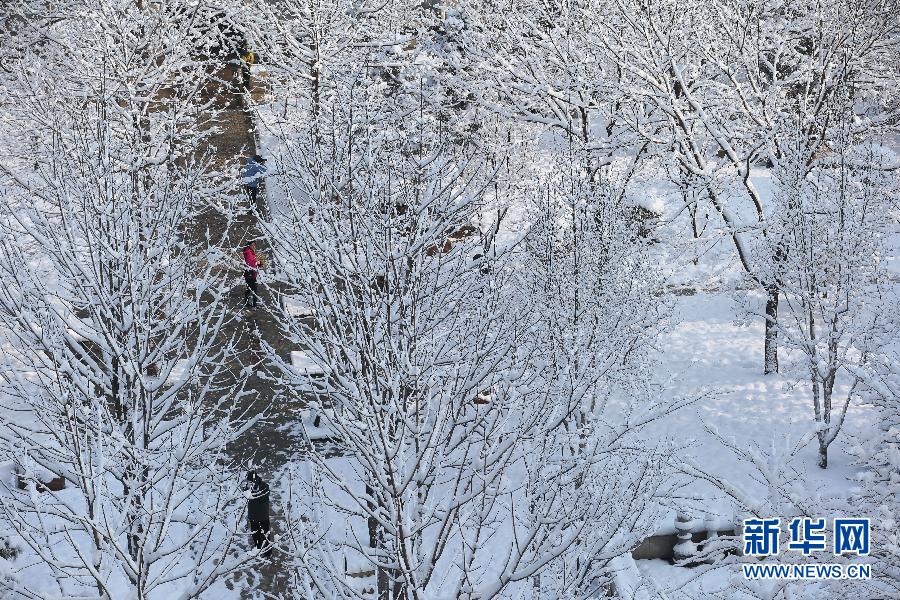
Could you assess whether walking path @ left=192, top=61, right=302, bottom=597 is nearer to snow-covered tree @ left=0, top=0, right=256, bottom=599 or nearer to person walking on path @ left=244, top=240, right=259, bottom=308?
person walking on path @ left=244, top=240, right=259, bottom=308

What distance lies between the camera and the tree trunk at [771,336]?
21.6m

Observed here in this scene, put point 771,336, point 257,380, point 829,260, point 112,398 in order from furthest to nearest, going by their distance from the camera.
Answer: point 771,336, point 257,380, point 829,260, point 112,398

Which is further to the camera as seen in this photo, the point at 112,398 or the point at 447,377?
the point at 112,398

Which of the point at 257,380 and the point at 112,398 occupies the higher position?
the point at 112,398

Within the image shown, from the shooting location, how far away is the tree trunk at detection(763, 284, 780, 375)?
21562mm

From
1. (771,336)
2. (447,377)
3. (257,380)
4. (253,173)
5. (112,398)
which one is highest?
(253,173)

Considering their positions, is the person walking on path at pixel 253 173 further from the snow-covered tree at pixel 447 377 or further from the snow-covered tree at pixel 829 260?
the snow-covered tree at pixel 829 260

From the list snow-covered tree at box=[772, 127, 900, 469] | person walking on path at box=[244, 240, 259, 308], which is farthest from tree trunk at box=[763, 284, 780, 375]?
person walking on path at box=[244, 240, 259, 308]

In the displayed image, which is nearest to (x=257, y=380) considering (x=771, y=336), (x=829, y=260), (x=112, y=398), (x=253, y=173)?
(x=253, y=173)

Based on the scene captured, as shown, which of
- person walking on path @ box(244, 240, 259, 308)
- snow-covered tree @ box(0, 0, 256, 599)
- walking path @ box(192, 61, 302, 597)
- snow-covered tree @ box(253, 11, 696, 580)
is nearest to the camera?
snow-covered tree @ box(253, 11, 696, 580)

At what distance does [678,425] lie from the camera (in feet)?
68.7

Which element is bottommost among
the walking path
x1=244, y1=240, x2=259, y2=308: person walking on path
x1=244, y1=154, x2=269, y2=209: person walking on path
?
the walking path

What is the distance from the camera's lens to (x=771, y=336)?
2206cm

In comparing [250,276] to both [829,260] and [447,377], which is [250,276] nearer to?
[447,377]
